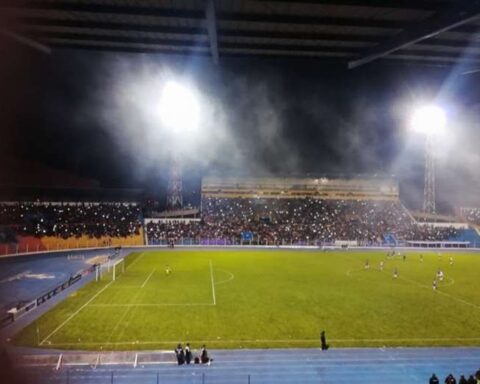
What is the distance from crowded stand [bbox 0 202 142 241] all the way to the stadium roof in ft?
155

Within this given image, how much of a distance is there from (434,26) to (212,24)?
2418mm

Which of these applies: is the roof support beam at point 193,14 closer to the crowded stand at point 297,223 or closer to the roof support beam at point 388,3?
the roof support beam at point 388,3

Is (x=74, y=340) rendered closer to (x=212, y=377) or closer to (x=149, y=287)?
(x=212, y=377)

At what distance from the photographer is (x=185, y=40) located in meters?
5.61

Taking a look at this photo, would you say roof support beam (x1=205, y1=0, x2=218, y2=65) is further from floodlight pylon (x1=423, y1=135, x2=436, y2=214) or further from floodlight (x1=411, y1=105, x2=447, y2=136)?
floodlight pylon (x1=423, y1=135, x2=436, y2=214)

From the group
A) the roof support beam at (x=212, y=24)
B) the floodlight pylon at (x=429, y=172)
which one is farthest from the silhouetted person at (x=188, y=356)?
the floodlight pylon at (x=429, y=172)

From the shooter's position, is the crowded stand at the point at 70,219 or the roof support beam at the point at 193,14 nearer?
the roof support beam at the point at 193,14

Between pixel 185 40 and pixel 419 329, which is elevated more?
pixel 185 40

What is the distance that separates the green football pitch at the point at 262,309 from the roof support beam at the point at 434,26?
1498cm

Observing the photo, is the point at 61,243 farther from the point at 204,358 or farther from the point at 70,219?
the point at 204,358

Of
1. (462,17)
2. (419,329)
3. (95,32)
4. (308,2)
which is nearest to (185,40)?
(95,32)

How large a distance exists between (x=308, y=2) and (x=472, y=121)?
4.31 meters

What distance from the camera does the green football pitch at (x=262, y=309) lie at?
1911 cm

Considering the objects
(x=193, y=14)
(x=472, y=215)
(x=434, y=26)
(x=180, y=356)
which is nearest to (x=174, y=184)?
(x=472, y=215)
